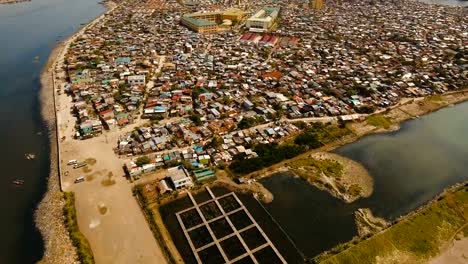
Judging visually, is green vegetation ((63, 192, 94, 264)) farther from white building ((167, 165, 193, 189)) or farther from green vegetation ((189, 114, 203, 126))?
green vegetation ((189, 114, 203, 126))

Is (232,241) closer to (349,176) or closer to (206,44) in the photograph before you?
(349,176)

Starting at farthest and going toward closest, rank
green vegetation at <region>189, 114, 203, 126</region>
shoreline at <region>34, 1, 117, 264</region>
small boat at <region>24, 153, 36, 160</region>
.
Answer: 1. green vegetation at <region>189, 114, 203, 126</region>
2. small boat at <region>24, 153, 36, 160</region>
3. shoreline at <region>34, 1, 117, 264</region>

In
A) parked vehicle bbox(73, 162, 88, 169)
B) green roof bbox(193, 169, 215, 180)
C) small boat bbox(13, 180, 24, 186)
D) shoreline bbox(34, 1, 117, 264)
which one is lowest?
small boat bbox(13, 180, 24, 186)

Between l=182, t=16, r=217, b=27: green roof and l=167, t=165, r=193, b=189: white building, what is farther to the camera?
l=182, t=16, r=217, b=27: green roof

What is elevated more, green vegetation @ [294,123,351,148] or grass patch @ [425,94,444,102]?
grass patch @ [425,94,444,102]

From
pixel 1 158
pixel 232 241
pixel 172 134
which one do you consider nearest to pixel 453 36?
pixel 172 134

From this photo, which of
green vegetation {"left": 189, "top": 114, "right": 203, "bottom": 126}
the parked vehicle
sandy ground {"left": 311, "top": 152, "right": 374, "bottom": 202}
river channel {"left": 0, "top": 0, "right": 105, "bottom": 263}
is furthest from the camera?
green vegetation {"left": 189, "top": 114, "right": 203, "bottom": 126}

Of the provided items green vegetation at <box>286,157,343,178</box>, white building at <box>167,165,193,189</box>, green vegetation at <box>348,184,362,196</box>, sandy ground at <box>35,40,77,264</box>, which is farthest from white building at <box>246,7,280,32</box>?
green vegetation at <box>348,184,362,196</box>
